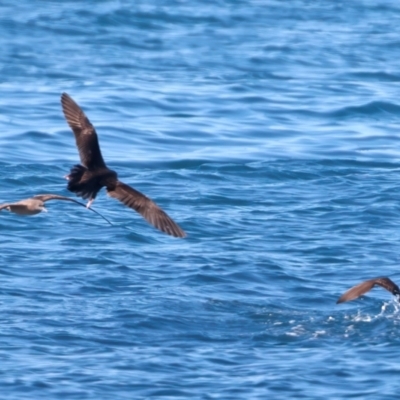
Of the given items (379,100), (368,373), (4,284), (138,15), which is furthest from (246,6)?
(368,373)

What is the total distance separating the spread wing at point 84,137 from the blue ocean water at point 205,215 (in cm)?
132

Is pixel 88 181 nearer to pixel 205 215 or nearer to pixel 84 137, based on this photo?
pixel 84 137

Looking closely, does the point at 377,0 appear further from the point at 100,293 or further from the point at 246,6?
the point at 100,293

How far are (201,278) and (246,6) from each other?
66.1ft

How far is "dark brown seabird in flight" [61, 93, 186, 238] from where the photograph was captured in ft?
31.3

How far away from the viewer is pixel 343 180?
15.8 m

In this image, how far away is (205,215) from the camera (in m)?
13.9

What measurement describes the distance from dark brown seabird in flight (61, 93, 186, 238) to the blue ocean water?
97 cm

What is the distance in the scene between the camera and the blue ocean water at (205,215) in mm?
9195

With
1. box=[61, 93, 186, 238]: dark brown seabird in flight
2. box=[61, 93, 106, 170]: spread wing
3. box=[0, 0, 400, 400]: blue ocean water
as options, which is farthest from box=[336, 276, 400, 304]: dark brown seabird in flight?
box=[61, 93, 106, 170]: spread wing

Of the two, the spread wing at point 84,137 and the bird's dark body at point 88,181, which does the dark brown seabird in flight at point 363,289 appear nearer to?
the bird's dark body at point 88,181

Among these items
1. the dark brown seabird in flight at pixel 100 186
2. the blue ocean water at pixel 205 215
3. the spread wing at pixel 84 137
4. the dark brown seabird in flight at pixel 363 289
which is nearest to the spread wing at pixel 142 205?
the dark brown seabird in flight at pixel 100 186

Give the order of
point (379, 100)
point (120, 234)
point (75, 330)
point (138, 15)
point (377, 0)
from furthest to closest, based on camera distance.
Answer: point (377, 0)
point (138, 15)
point (379, 100)
point (120, 234)
point (75, 330)

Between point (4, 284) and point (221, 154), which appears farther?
point (221, 154)
